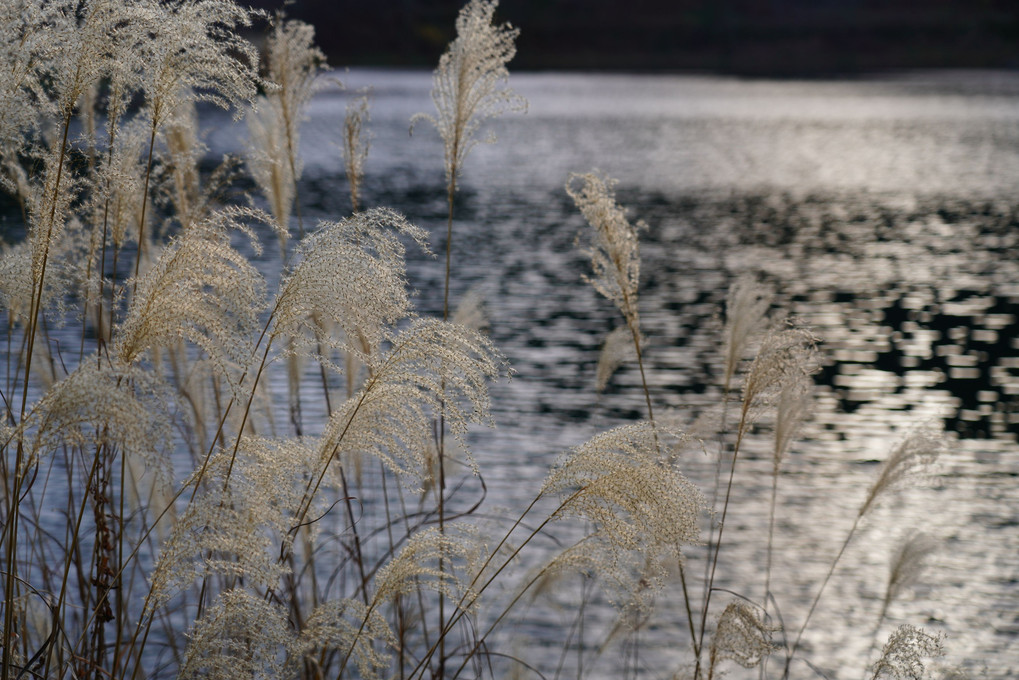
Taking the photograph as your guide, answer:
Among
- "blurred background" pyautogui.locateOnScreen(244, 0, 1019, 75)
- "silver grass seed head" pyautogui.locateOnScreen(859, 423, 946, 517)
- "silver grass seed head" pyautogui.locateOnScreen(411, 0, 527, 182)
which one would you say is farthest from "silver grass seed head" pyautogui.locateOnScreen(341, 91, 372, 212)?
"blurred background" pyautogui.locateOnScreen(244, 0, 1019, 75)

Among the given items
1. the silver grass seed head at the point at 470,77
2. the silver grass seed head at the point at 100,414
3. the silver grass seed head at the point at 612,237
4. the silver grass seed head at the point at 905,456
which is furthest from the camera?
the silver grass seed head at the point at 905,456

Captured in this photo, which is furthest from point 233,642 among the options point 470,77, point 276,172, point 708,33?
point 708,33

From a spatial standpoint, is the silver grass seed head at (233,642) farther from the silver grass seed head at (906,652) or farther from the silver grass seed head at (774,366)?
the silver grass seed head at (906,652)

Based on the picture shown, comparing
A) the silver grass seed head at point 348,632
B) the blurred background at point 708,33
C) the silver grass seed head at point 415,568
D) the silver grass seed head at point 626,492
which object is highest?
the blurred background at point 708,33

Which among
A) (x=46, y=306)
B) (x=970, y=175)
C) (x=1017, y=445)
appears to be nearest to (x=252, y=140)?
(x=46, y=306)

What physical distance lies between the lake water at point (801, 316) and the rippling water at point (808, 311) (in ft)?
0.13

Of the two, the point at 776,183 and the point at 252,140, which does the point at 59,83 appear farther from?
the point at 776,183

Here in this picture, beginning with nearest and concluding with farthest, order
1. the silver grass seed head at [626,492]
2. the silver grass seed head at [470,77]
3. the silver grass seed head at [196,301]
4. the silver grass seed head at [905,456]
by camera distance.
Answer: the silver grass seed head at [196,301], the silver grass seed head at [626,492], the silver grass seed head at [470,77], the silver grass seed head at [905,456]

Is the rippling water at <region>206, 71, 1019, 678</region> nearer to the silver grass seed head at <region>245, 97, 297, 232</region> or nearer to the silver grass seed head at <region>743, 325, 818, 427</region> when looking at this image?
the silver grass seed head at <region>743, 325, 818, 427</region>

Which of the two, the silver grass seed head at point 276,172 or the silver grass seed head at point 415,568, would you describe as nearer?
the silver grass seed head at point 415,568

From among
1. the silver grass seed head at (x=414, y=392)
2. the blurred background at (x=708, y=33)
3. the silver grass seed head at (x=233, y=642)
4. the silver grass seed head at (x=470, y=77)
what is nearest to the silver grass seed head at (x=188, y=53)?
the silver grass seed head at (x=414, y=392)

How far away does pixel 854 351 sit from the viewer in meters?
13.4

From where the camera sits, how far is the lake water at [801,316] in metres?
7.11

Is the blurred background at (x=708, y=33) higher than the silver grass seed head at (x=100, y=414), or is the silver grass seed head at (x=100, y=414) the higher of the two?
the blurred background at (x=708, y=33)
